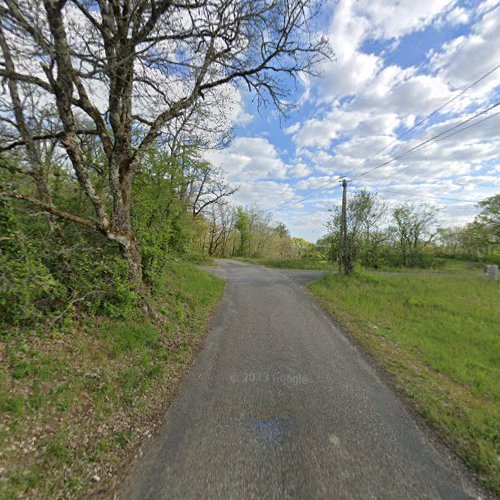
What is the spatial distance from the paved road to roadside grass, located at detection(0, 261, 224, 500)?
1.15 ft

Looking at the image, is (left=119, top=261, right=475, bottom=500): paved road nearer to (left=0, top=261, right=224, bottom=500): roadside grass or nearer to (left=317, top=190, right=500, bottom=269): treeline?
(left=0, top=261, right=224, bottom=500): roadside grass

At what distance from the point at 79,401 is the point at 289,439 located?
2467mm

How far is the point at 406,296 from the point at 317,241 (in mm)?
15375

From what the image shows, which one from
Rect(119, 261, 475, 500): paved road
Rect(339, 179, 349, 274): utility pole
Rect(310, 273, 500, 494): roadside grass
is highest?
Rect(339, 179, 349, 274): utility pole

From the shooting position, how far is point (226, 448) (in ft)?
7.86

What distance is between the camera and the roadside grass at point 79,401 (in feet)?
6.64

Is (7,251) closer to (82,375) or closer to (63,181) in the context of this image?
(82,375)

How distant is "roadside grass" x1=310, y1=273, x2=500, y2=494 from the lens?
2.67 metres

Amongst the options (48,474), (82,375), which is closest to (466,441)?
(48,474)

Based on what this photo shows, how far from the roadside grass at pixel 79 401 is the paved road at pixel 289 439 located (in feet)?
1.15

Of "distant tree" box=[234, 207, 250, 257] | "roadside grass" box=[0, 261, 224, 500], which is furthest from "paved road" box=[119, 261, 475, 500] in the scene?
"distant tree" box=[234, 207, 250, 257]

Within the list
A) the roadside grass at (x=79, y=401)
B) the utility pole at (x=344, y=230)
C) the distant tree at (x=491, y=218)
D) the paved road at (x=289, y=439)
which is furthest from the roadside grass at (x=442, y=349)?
the distant tree at (x=491, y=218)

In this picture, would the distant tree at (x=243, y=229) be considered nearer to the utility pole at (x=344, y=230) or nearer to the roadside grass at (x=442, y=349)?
the utility pole at (x=344, y=230)

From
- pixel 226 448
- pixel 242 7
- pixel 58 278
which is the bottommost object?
pixel 226 448
